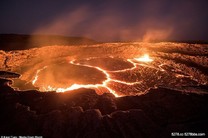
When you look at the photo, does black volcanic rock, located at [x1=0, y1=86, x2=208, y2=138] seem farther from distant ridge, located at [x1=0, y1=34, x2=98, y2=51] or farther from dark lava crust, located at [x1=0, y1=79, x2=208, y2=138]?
distant ridge, located at [x1=0, y1=34, x2=98, y2=51]

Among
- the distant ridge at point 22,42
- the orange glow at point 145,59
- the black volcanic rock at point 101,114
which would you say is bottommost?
the black volcanic rock at point 101,114

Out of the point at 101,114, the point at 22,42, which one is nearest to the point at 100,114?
the point at 101,114

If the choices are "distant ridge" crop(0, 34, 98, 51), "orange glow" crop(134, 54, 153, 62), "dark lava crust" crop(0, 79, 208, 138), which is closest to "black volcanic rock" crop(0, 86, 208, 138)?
"dark lava crust" crop(0, 79, 208, 138)

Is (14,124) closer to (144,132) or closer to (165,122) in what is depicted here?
(144,132)

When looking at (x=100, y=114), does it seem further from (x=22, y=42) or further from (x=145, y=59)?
(x=22, y=42)

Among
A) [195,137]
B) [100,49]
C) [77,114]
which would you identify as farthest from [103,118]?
[100,49]

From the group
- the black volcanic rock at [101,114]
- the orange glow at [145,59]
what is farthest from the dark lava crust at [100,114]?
the orange glow at [145,59]

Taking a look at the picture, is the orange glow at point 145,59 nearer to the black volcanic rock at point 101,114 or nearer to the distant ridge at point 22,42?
the distant ridge at point 22,42

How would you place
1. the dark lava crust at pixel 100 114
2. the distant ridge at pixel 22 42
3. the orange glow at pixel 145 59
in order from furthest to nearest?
the distant ridge at pixel 22 42, the orange glow at pixel 145 59, the dark lava crust at pixel 100 114

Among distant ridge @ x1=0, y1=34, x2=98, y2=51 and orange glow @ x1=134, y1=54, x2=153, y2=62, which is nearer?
orange glow @ x1=134, y1=54, x2=153, y2=62
